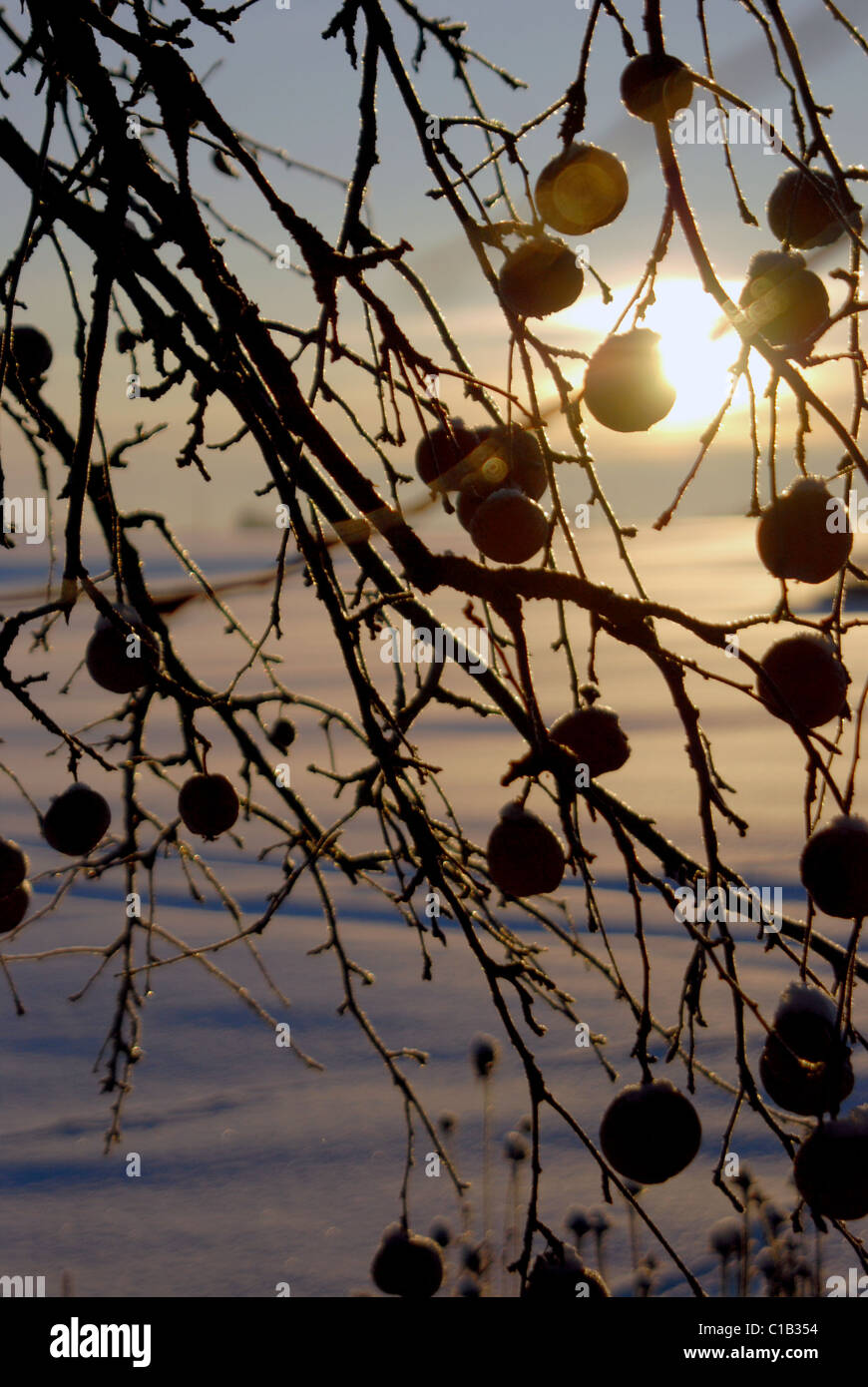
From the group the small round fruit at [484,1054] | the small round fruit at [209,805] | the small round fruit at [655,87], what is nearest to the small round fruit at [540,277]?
the small round fruit at [655,87]

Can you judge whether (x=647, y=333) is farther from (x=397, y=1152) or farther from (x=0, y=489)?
(x=397, y=1152)

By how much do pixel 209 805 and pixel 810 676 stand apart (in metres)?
0.84

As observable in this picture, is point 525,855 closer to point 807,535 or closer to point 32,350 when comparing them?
point 807,535

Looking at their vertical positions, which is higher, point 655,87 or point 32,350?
point 32,350

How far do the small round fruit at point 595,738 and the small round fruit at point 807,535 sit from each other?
269 mm

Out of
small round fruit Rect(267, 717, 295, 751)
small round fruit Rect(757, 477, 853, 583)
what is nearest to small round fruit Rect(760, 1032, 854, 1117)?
small round fruit Rect(757, 477, 853, 583)

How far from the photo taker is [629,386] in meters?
0.97

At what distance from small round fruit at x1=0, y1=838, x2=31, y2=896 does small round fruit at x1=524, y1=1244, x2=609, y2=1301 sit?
85 cm

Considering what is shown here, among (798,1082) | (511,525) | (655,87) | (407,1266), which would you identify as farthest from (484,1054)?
(655,87)

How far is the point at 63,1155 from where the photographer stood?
327cm

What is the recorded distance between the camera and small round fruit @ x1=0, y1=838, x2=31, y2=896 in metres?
1.53

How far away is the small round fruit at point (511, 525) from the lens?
1.07 metres

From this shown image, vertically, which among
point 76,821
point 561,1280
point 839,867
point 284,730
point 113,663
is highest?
point 284,730
